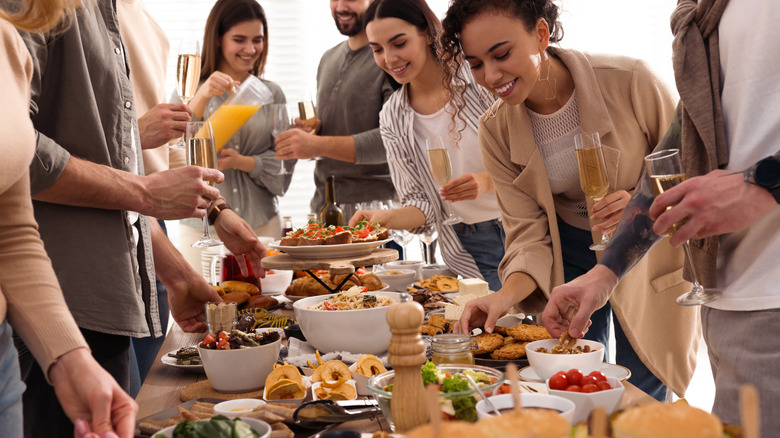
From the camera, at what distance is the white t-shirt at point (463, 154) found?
3148 millimetres

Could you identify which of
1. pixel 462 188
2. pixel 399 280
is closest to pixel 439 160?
pixel 462 188

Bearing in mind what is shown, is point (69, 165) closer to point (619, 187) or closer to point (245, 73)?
point (619, 187)

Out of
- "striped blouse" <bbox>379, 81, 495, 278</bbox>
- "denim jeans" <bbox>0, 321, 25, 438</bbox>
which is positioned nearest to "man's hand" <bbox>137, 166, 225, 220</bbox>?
"denim jeans" <bbox>0, 321, 25, 438</bbox>

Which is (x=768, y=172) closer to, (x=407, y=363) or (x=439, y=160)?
(x=407, y=363)

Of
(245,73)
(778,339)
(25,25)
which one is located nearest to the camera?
(25,25)

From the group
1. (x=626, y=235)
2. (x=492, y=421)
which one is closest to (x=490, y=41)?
(x=626, y=235)

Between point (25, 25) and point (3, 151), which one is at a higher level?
point (25, 25)

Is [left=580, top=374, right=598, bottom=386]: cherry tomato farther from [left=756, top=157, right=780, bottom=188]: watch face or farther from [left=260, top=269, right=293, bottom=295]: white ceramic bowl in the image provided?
[left=260, top=269, right=293, bottom=295]: white ceramic bowl

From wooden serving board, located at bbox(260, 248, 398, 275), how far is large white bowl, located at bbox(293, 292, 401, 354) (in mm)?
294

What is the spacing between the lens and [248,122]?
418 centimetres

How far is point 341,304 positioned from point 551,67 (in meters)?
1.03

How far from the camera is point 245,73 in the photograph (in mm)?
4094

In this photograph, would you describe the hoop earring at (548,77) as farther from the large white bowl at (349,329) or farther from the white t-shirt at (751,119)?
the large white bowl at (349,329)

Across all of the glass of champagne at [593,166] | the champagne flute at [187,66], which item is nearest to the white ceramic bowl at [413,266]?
the glass of champagne at [593,166]
